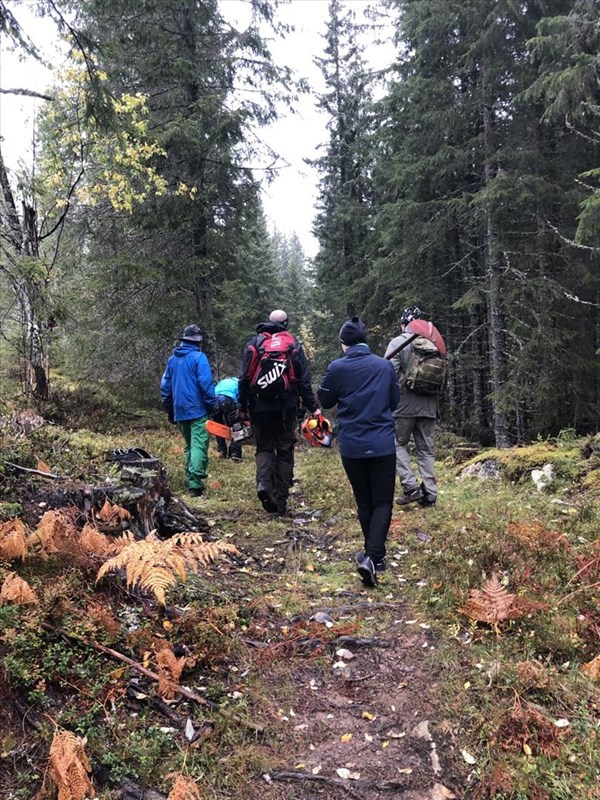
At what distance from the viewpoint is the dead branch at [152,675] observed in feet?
9.91

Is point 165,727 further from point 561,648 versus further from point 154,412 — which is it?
point 154,412

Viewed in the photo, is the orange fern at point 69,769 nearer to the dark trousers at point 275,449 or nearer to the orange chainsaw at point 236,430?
the dark trousers at point 275,449

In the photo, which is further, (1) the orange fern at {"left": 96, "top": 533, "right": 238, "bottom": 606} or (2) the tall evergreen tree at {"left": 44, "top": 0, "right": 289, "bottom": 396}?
(2) the tall evergreen tree at {"left": 44, "top": 0, "right": 289, "bottom": 396}

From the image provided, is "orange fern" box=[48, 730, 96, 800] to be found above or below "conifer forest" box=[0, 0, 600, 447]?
below

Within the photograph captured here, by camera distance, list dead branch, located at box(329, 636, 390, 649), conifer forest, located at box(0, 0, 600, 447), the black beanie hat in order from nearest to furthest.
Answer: dead branch, located at box(329, 636, 390, 649)
the black beanie hat
conifer forest, located at box(0, 0, 600, 447)

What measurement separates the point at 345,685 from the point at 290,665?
0.40 m

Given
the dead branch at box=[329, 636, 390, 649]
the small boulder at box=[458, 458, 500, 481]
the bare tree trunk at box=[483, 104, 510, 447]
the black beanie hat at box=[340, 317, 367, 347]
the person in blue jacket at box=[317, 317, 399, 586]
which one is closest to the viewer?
the dead branch at box=[329, 636, 390, 649]

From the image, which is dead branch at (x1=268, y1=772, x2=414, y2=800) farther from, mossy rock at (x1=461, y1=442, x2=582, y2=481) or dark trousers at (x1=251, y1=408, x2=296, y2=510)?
mossy rock at (x1=461, y1=442, x2=582, y2=481)

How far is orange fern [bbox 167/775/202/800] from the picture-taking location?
2.43 meters

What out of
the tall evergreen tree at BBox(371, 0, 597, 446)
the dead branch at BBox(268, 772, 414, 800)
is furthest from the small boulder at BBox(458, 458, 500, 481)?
the dead branch at BBox(268, 772, 414, 800)

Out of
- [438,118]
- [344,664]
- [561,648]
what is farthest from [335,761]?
[438,118]

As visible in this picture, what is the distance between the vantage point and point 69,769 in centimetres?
243

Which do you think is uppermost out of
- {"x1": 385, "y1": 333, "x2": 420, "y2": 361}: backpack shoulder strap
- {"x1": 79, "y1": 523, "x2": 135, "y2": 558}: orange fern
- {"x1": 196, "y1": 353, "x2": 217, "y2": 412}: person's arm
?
{"x1": 385, "y1": 333, "x2": 420, "y2": 361}: backpack shoulder strap

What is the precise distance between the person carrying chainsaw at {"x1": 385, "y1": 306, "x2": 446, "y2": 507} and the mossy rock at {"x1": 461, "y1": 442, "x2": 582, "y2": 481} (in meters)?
1.70
